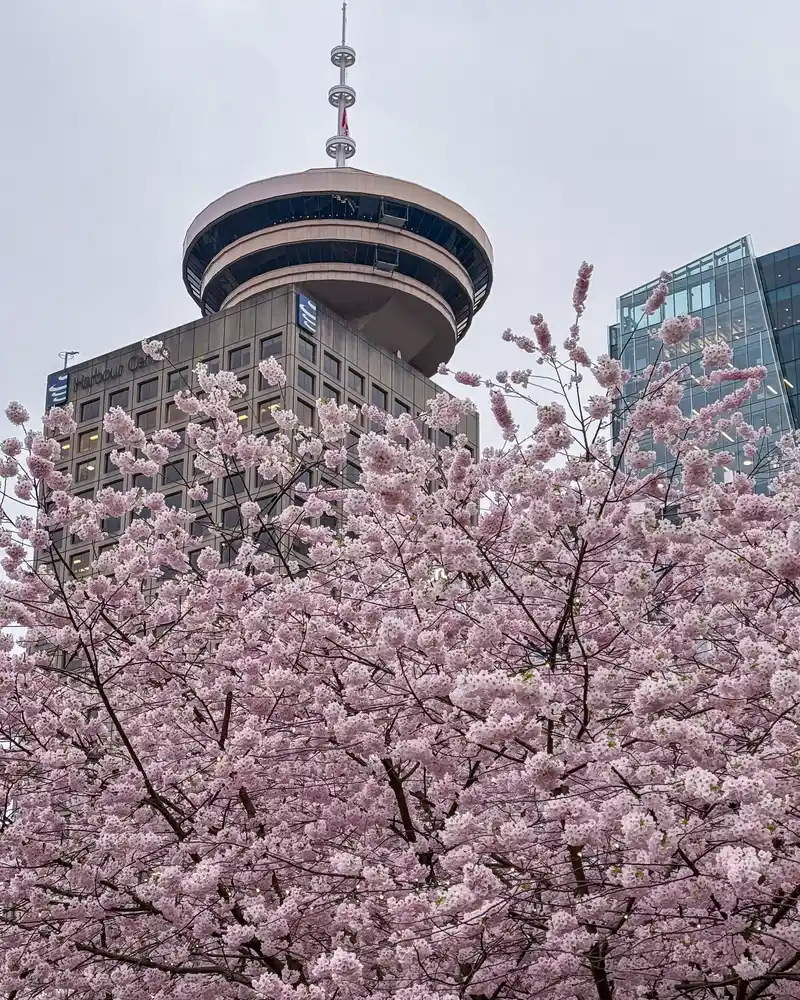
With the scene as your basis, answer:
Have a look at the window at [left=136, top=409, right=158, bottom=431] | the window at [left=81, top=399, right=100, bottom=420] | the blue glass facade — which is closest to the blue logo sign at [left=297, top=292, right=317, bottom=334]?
the window at [left=136, top=409, right=158, bottom=431]

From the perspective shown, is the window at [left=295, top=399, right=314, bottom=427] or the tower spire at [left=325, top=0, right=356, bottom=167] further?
the tower spire at [left=325, top=0, right=356, bottom=167]

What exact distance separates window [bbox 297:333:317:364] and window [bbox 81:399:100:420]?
13950 mm

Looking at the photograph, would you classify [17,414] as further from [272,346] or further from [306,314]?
[306,314]

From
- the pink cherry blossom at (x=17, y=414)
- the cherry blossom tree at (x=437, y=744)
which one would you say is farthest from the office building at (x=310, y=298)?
the cherry blossom tree at (x=437, y=744)

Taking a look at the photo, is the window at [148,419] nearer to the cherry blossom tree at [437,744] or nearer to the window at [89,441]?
the window at [89,441]

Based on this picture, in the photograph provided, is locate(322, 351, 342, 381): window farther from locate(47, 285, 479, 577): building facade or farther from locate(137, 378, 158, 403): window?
locate(137, 378, 158, 403): window

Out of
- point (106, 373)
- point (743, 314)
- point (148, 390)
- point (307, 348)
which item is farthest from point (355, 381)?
point (743, 314)

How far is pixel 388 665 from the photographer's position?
9.71m

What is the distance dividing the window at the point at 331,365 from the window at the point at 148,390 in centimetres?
1003

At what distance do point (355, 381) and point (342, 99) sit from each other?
2058 cm

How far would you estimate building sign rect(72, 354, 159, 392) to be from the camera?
233 feet

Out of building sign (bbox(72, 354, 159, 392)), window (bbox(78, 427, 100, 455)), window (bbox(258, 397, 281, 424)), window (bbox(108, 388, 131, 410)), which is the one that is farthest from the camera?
building sign (bbox(72, 354, 159, 392))

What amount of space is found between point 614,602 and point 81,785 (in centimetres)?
484

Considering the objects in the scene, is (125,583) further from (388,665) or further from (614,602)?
(614,602)
